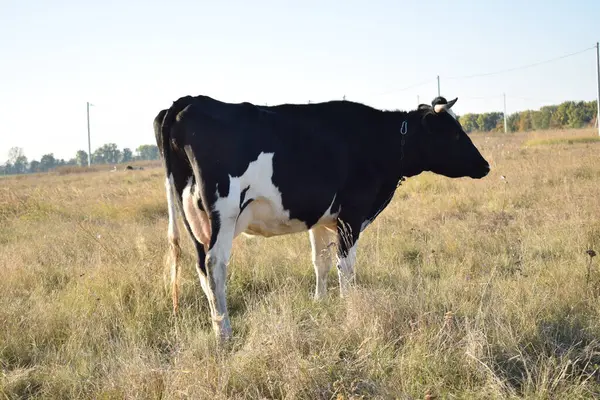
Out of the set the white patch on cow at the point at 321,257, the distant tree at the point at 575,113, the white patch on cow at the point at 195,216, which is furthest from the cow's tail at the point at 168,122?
the distant tree at the point at 575,113

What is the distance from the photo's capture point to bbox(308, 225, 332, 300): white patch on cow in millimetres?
5652

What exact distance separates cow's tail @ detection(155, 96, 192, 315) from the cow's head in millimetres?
2739

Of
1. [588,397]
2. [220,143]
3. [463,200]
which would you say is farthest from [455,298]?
[463,200]

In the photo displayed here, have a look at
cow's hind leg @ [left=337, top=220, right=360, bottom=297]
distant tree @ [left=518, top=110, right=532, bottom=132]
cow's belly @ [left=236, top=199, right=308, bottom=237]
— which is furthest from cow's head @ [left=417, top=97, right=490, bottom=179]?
distant tree @ [left=518, top=110, right=532, bottom=132]

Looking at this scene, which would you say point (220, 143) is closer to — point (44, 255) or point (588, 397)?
point (588, 397)

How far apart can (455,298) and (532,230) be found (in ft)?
11.2

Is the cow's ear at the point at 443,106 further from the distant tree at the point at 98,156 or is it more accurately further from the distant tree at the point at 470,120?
the distant tree at the point at 98,156

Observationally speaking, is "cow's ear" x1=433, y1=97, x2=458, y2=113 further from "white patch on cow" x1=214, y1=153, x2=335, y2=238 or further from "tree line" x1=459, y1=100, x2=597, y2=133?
"tree line" x1=459, y1=100, x2=597, y2=133

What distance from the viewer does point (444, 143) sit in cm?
627

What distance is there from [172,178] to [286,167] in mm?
991

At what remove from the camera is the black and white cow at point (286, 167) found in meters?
4.59

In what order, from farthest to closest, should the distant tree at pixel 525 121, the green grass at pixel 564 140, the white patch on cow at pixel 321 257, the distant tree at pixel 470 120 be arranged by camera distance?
the distant tree at pixel 470 120 → the distant tree at pixel 525 121 → the green grass at pixel 564 140 → the white patch on cow at pixel 321 257

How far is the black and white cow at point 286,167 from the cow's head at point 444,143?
11 millimetres

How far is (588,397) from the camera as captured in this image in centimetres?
319
